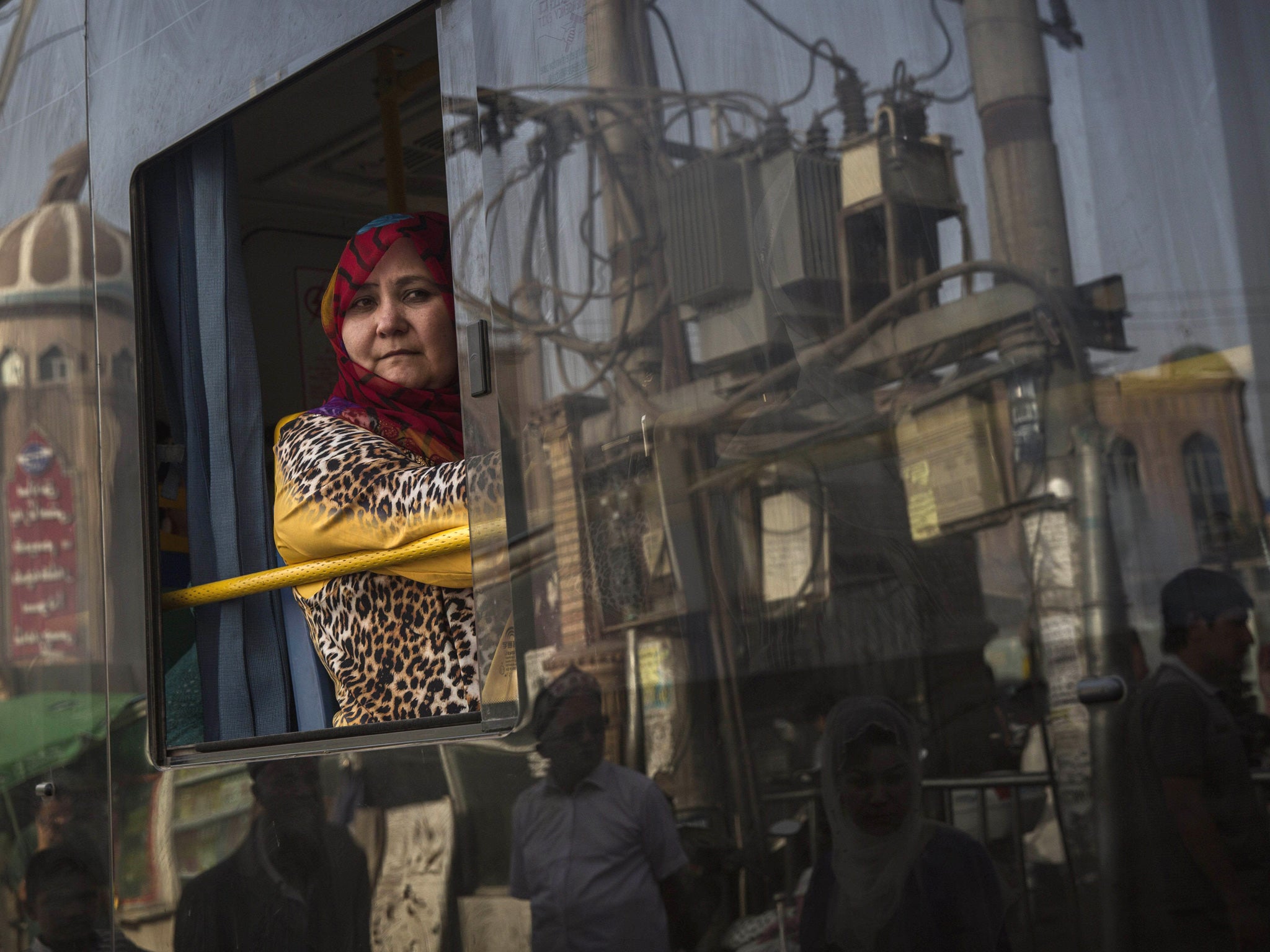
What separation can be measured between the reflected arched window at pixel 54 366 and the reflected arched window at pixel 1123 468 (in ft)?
6.11

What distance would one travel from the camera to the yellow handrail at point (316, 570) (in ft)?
6.56

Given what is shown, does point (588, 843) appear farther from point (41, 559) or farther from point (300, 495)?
point (41, 559)

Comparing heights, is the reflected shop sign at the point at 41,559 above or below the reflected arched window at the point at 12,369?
below

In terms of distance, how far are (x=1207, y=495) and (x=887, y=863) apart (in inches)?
18.1

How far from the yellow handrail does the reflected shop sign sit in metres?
0.19

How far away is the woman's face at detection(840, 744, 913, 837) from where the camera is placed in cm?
131

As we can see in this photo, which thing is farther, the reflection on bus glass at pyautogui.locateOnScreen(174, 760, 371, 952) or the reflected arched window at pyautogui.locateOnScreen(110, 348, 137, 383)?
the reflected arched window at pyautogui.locateOnScreen(110, 348, 137, 383)

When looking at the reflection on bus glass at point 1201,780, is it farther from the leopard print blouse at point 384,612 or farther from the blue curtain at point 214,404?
the blue curtain at point 214,404

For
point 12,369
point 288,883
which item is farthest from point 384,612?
point 12,369

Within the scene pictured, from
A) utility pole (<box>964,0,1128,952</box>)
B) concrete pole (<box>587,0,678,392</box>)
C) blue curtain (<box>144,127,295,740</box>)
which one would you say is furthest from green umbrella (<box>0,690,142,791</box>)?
utility pole (<box>964,0,1128,952</box>)

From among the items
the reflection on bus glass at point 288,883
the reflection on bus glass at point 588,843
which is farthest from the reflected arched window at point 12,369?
the reflection on bus glass at point 588,843

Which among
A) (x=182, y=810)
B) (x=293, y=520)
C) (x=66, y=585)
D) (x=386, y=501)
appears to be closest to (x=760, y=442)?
(x=386, y=501)

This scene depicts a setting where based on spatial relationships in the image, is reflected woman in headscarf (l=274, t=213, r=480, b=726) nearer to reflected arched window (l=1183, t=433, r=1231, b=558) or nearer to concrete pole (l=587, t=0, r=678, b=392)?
concrete pole (l=587, t=0, r=678, b=392)

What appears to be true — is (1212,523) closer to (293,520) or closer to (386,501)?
(386,501)
